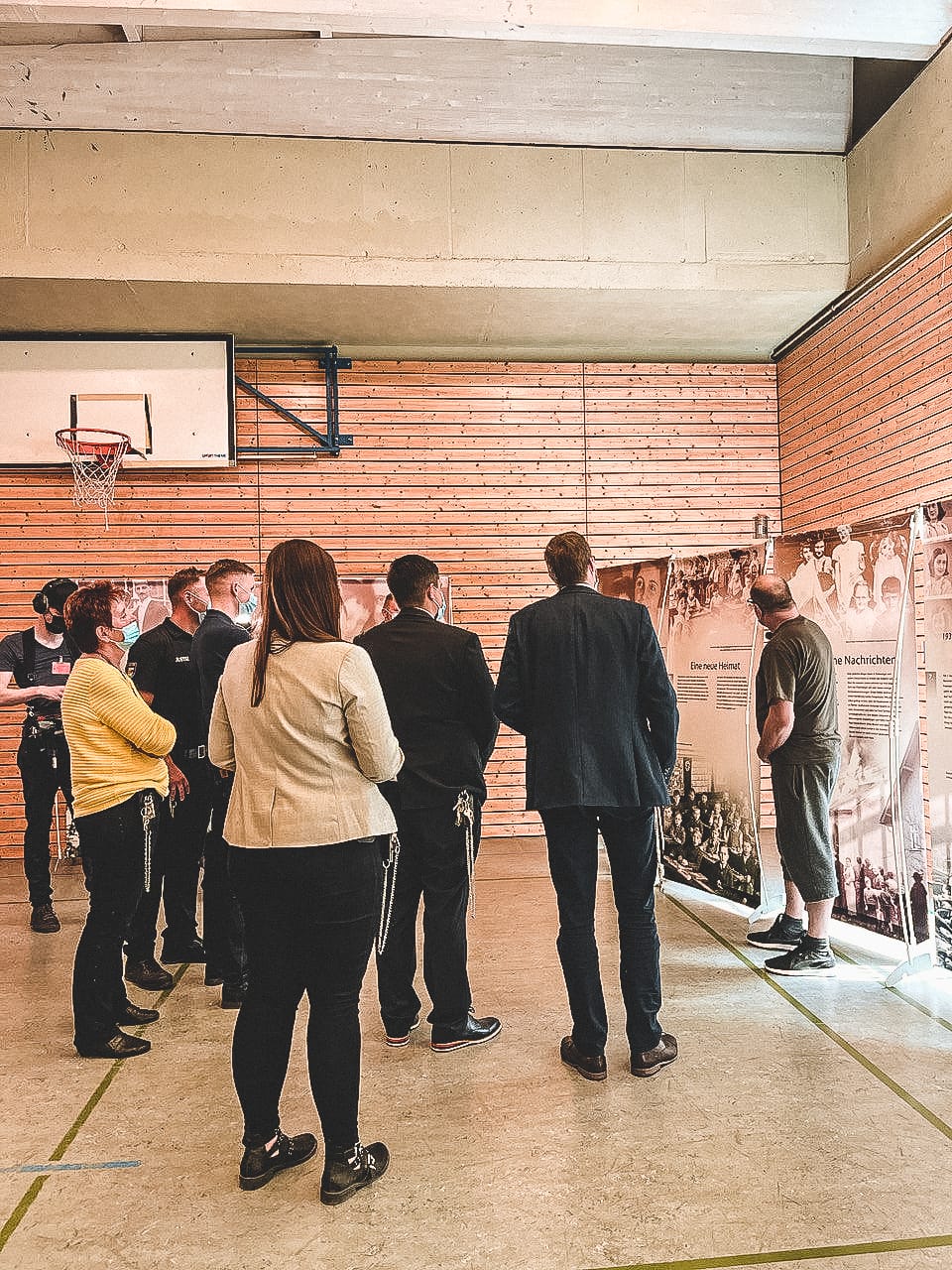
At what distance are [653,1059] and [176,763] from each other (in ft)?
7.47

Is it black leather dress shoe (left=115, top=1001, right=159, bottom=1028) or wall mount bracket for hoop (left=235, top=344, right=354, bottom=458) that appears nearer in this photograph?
black leather dress shoe (left=115, top=1001, right=159, bottom=1028)

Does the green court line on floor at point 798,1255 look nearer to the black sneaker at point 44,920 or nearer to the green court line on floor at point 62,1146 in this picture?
the green court line on floor at point 62,1146

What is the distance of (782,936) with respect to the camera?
4625 mm

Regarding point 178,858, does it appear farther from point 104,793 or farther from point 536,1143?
point 536,1143

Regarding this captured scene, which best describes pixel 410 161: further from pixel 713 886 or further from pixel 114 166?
pixel 713 886

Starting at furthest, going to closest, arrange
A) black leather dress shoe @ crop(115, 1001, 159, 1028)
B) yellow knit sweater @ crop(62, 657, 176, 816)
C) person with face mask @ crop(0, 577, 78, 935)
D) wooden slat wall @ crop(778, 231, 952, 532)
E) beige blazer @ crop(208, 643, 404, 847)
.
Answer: wooden slat wall @ crop(778, 231, 952, 532), person with face mask @ crop(0, 577, 78, 935), black leather dress shoe @ crop(115, 1001, 159, 1028), yellow knit sweater @ crop(62, 657, 176, 816), beige blazer @ crop(208, 643, 404, 847)

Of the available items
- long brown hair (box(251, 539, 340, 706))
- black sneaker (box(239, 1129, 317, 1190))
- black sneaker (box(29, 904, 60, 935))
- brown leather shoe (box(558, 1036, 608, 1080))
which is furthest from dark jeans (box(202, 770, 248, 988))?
long brown hair (box(251, 539, 340, 706))

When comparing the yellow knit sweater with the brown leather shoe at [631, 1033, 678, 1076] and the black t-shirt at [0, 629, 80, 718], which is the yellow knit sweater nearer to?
the brown leather shoe at [631, 1033, 678, 1076]

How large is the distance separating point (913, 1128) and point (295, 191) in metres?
6.08

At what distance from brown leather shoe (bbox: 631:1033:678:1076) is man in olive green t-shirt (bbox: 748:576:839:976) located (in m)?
1.14

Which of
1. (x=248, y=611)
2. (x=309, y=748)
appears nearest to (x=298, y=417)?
(x=248, y=611)

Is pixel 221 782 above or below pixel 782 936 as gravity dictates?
above

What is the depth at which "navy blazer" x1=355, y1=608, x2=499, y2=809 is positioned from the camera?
3242 mm

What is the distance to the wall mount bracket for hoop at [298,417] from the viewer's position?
Answer: 24.3 feet
